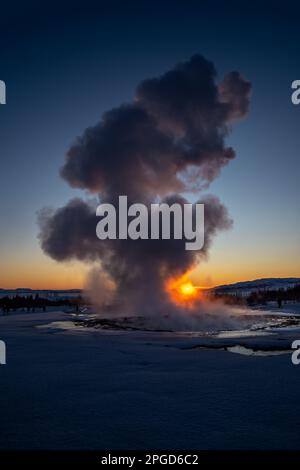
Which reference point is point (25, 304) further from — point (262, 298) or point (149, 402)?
point (149, 402)

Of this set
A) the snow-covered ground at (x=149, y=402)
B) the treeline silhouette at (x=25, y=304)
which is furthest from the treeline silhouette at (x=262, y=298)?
the snow-covered ground at (x=149, y=402)

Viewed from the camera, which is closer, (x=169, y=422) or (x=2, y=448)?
(x=2, y=448)

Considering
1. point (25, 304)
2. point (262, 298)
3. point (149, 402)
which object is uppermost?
point (149, 402)

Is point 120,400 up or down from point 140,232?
down

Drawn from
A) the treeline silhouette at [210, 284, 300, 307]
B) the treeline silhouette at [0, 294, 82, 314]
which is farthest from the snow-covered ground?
the treeline silhouette at [210, 284, 300, 307]

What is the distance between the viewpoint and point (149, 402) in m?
3.17

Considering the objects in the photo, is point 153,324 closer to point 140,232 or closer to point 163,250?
point 163,250

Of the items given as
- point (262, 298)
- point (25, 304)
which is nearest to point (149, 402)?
point (25, 304)

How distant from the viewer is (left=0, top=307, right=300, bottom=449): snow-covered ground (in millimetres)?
2355

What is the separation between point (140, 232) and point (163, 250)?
204 cm
